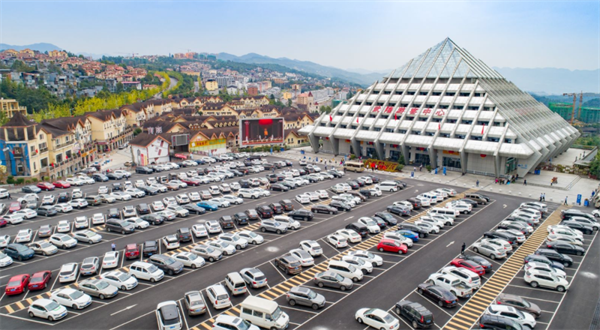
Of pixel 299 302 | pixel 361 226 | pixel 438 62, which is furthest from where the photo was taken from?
pixel 438 62

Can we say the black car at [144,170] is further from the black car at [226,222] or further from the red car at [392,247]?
the red car at [392,247]

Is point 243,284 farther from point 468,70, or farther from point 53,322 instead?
point 468,70

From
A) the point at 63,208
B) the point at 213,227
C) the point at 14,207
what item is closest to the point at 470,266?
the point at 213,227

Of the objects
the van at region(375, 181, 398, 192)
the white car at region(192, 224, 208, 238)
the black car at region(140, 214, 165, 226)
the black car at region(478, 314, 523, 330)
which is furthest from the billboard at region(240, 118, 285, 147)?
the black car at region(478, 314, 523, 330)

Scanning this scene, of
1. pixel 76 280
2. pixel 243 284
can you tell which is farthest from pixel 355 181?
pixel 76 280

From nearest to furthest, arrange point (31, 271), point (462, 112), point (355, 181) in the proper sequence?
1. point (31, 271)
2. point (355, 181)
3. point (462, 112)

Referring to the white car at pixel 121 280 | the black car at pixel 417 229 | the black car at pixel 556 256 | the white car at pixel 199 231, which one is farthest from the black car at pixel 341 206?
the white car at pixel 121 280

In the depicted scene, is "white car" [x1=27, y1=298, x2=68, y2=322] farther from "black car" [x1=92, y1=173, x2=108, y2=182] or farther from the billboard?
the billboard
